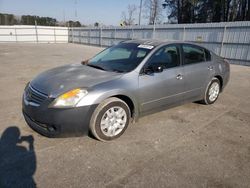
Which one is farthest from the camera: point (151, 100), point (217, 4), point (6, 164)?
point (217, 4)

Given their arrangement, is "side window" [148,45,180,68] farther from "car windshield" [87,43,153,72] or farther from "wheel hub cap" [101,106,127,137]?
"wheel hub cap" [101,106,127,137]

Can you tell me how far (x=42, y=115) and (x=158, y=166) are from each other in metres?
1.72

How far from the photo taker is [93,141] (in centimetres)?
347

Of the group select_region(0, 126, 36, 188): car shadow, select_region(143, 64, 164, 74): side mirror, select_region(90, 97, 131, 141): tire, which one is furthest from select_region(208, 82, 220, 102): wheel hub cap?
select_region(0, 126, 36, 188): car shadow

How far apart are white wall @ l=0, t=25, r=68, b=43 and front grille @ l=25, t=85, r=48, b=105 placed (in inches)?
1300

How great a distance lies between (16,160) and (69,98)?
1043 mm

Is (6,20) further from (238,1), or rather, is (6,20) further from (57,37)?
(238,1)

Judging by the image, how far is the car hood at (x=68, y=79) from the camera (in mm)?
3275

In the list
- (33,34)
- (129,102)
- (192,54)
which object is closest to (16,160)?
(129,102)

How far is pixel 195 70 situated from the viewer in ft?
15.5

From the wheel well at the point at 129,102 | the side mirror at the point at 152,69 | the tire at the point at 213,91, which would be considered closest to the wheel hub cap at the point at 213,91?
the tire at the point at 213,91

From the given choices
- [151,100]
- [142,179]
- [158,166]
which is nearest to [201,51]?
[151,100]

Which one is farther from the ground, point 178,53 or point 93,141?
point 178,53

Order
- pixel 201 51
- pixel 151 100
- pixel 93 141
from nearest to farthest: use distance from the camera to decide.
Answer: pixel 93 141, pixel 151 100, pixel 201 51
